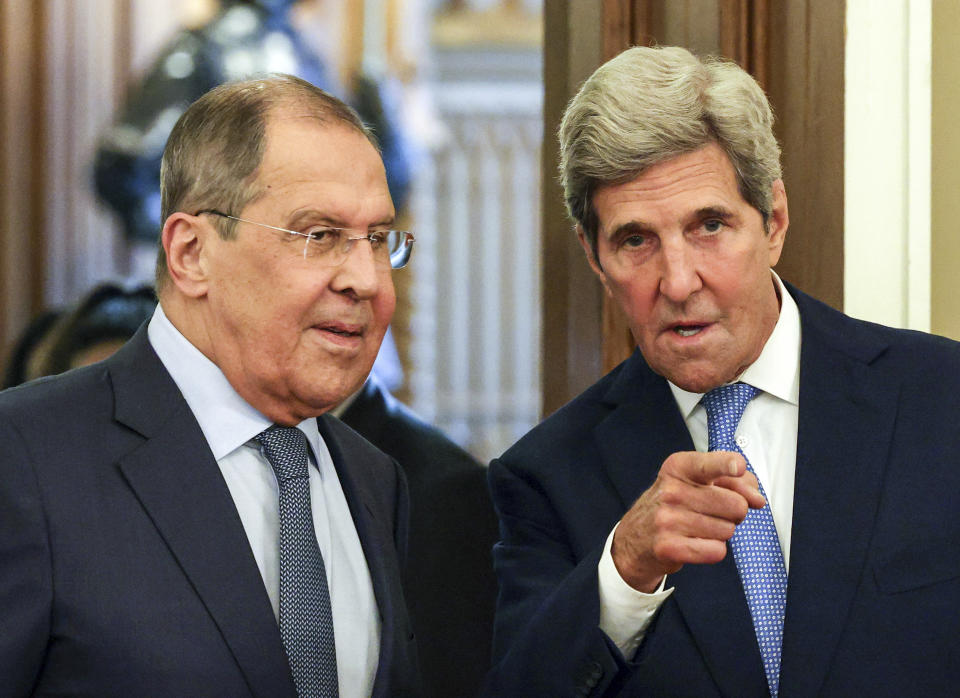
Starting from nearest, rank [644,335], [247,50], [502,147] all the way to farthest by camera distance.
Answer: [644,335], [247,50], [502,147]

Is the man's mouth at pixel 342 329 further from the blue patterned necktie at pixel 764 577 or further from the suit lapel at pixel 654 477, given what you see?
the blue patterned necktie at pixel 764 577

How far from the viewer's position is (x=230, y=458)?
64.3 inches

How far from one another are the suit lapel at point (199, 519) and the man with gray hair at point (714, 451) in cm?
32

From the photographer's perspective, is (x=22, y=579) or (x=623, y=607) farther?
(x=623, y=607)

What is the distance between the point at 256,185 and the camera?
163 cm

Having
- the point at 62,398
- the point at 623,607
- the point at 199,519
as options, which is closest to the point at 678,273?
the point at 623,607

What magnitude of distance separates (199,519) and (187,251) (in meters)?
0.37

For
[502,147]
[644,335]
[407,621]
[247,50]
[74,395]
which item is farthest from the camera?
[502,147]

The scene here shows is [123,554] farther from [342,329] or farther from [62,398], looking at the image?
[342,329]

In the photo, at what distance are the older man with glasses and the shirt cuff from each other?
31cm

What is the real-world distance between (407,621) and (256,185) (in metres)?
0.64

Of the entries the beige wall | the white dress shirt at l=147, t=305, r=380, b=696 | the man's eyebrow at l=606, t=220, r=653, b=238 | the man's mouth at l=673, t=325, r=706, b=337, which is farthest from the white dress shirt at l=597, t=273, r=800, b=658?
the beige wall

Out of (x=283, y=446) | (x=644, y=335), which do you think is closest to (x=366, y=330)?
(x=283, y=446)

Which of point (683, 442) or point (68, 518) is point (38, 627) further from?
point (683, 442)
